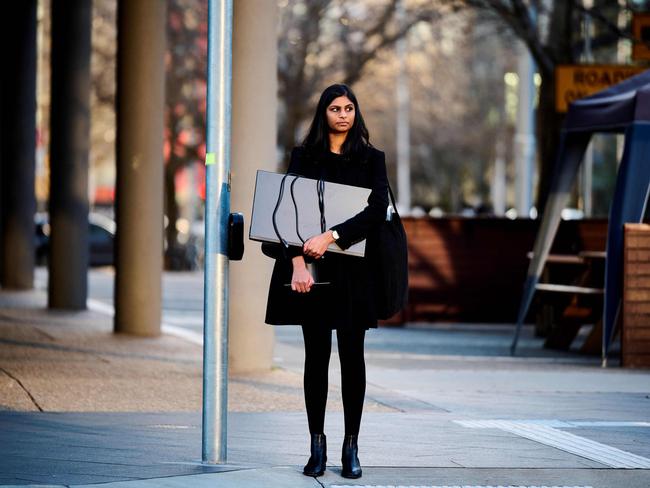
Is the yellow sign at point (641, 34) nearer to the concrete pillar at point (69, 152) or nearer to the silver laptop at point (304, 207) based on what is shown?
the concrete pillar at point (69, 152)

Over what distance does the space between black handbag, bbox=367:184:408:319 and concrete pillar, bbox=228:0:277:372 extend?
15.4ft

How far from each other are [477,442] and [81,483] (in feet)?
8.19

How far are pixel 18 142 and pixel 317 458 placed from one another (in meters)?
18.2

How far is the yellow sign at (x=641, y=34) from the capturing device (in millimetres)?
17109

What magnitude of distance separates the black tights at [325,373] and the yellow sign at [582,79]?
37.4 feet

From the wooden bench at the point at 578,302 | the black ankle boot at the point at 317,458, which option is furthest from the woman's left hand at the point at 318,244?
the wooden bench at the point at 578,302

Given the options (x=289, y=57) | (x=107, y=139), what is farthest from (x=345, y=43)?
(x=107, y=139)

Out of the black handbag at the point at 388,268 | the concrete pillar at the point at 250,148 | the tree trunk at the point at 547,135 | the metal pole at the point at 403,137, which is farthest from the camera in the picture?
the metal pole at the point at 403,137

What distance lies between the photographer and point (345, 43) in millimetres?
33938

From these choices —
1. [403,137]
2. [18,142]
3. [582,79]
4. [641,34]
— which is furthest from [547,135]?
[403,137]

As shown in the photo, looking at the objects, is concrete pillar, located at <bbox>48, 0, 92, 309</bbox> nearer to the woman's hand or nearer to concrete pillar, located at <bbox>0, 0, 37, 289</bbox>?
concrete pillar, located at <bbox>0, 0, 37, 289</bbox>

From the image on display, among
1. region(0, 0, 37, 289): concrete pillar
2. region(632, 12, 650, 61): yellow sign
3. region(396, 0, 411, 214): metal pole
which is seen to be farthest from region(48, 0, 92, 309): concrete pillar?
region(396, 0, 411, 214): metal pole

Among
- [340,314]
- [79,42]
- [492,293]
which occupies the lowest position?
[492,293]

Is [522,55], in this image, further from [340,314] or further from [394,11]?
[340,314]
